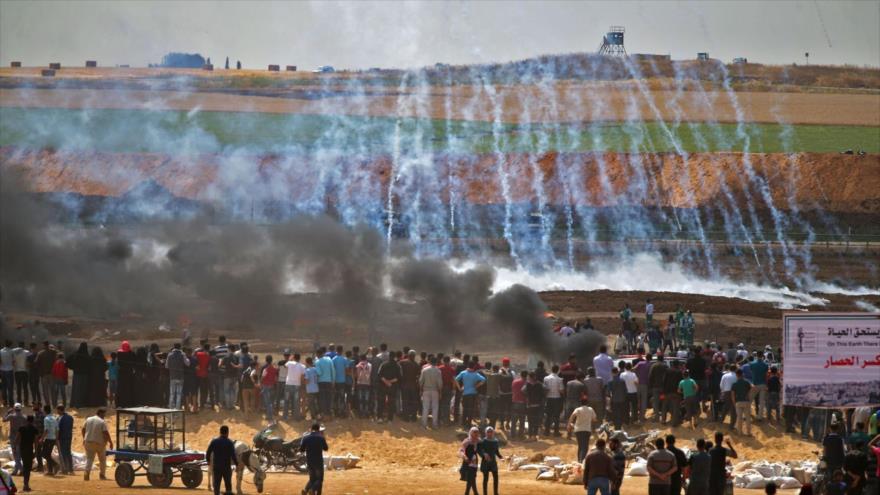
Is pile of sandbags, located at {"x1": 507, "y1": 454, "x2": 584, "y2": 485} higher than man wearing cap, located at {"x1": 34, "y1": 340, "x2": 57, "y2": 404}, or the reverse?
man wearing cap, located at {"x1": 34, "y1": 340, "x2": 57, "y2": 404}

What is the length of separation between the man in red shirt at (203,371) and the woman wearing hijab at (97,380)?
2.13 meters

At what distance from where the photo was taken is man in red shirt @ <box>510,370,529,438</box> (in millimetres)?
28312

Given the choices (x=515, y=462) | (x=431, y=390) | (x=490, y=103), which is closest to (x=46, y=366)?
(x=431, y=390)

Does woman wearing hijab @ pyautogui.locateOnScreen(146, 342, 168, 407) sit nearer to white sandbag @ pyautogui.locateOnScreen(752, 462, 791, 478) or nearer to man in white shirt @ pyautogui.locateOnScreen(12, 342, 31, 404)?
man in white shirt @ pyautogui.locateOnScreen(12, 342, 31, 404)

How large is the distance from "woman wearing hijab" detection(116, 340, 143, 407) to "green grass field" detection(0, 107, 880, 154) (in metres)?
42.5

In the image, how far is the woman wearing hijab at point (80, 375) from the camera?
97.4ft

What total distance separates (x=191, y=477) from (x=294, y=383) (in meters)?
5.04

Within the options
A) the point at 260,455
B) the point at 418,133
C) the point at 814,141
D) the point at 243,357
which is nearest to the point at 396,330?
the point at 243,357

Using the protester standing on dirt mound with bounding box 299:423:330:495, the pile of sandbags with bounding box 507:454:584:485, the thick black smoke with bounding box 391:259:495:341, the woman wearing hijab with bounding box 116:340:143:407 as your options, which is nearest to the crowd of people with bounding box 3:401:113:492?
the woman wearing hijab with bounding box 116:340:143:407

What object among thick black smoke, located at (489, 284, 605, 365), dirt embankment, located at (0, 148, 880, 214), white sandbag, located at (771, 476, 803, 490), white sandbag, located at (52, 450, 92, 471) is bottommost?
white sandbag, located at (52, 450, 92, 471)

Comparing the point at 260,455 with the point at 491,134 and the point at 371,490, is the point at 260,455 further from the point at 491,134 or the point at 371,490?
the point at 491,134

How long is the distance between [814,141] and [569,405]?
61.0 meters

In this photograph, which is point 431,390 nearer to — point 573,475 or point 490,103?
point 573,475

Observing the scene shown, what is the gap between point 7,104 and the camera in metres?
78.6
